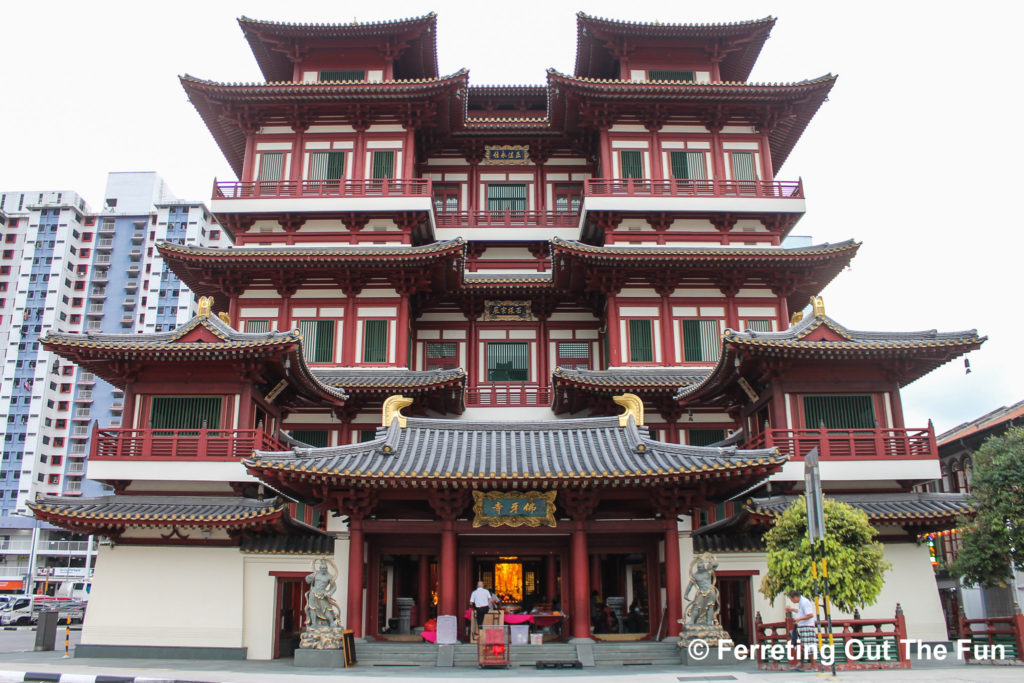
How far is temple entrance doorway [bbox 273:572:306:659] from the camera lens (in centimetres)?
2395

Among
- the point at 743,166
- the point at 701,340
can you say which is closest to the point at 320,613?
the point at 701,340

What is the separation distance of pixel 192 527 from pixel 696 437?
1848 cm

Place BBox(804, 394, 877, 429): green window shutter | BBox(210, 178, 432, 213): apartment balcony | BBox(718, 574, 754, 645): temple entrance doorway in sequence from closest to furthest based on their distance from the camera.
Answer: BBox(718, 574, 754, 645): temple entrance doorway
BBox(804, 394, 877, 429): green window shutter
BBox(210, 178, 432, 213): apartment balcony

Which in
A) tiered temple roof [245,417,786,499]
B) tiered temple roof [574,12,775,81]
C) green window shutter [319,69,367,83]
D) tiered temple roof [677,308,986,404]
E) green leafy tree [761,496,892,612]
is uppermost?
tiered temple roof [574,12,775,81]

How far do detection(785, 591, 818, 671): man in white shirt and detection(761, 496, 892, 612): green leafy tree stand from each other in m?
0.42

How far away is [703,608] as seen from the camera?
817 inches

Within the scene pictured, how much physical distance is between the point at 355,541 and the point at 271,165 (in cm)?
2048

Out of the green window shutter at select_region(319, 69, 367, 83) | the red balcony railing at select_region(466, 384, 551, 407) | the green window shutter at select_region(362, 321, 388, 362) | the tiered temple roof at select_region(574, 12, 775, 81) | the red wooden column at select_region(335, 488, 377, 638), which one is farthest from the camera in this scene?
the green window shutter at select_region(319, 69, 367, 83)

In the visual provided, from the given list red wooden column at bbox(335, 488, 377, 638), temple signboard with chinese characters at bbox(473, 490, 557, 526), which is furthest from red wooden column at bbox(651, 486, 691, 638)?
red wooden column at bbox(335, 488, 377, 638)

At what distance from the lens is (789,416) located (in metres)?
25.7

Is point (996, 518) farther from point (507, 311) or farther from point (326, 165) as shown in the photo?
point (326, 165)

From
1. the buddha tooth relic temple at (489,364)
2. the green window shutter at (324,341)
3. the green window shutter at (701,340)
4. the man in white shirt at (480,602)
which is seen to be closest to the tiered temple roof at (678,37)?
the buddha tooth relic temple at (489,364)

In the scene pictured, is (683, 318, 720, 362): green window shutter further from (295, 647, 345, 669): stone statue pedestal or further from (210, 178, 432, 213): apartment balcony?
(295, 647, 345, 669): stone statue pedestal

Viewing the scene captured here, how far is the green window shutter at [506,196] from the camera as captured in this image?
127 feet
